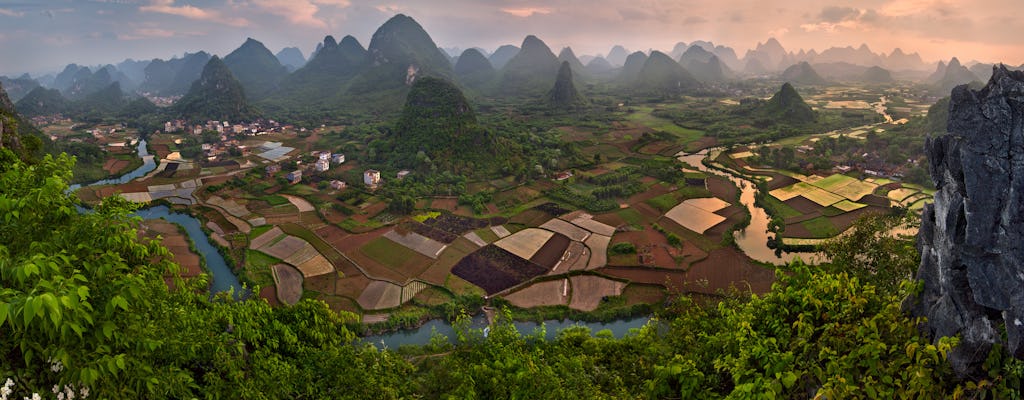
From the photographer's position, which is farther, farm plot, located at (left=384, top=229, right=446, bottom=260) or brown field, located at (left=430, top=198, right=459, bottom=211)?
brown field, located at (left=430, top=198, right=459, bottom=211)

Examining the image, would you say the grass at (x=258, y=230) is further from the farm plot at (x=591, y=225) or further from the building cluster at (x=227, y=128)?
the building cluster at (x=227, y=128)

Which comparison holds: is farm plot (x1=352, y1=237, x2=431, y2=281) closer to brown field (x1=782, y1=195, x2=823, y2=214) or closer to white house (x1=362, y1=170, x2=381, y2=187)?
white house (x1=362, y1=170, x2=381, y2=187)

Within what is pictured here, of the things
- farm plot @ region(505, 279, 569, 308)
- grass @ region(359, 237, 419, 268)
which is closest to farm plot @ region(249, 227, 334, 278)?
grass @ region(359, 237, 419, 268)

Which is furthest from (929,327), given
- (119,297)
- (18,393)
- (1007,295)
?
(18,393)

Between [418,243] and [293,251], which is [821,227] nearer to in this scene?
[418,243]

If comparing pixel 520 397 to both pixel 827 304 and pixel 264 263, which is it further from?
pixel 264 263
